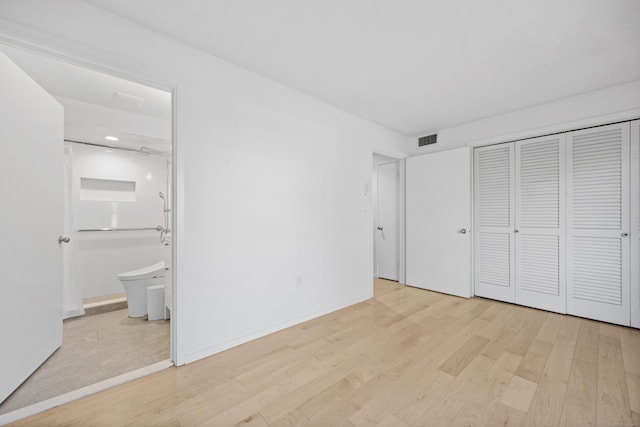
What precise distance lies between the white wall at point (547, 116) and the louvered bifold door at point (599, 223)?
18 centimetres

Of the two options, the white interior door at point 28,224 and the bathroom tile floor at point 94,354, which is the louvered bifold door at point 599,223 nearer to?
the bathroom tile floor at point 94,354

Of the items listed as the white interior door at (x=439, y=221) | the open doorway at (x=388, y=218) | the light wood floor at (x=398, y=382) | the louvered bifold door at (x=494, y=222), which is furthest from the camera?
the open doorway at (x=388, y=218)

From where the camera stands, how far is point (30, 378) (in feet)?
5.90

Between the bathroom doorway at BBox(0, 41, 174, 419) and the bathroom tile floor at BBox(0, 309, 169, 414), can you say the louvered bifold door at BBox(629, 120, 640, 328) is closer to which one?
the bathroom doorway at BBox(0, 41, 174, 419)

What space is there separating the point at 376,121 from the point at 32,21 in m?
3.23

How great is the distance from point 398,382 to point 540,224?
2.70 m

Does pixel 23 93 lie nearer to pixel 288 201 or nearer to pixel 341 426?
pixel 288 201

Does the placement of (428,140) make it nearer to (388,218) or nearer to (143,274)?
(388,218)

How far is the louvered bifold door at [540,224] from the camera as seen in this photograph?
3020 millimetres

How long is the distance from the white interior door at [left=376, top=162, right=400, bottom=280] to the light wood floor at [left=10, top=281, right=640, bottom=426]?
1894 mm

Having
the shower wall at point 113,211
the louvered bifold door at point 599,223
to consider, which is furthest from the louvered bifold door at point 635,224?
the shower wall at point 113,211

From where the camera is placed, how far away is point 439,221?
151 inches

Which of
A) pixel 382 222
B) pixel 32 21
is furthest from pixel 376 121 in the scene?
pixel 32 21

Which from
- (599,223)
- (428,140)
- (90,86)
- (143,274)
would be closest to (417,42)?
(428,140)
